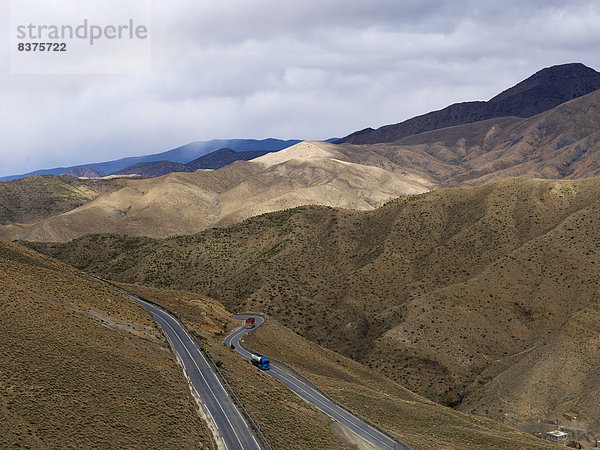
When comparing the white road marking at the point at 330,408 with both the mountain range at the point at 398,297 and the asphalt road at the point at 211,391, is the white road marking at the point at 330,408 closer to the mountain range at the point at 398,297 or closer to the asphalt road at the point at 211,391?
the mountain range at the point at 398,297

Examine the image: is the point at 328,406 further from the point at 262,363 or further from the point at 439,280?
the point at 439,280

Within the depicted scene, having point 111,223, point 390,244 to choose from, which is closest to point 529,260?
point 390,244

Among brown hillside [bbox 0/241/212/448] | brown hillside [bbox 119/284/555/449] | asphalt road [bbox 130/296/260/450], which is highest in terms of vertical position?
brown hillside [bbox 0/241/212/448]

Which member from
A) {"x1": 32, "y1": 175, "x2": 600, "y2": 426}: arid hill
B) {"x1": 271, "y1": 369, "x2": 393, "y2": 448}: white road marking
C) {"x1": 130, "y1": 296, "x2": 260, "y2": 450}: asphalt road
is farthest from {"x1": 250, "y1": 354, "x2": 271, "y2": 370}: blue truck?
{"x1": 32, "y1": 175, "x2": 600, "y2": 426}: arid hill

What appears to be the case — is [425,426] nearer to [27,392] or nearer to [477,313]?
A: [27,392]

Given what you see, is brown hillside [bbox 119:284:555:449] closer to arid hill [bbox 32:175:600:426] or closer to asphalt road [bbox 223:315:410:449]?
asphalt road [bbox 223:315:410:449]
